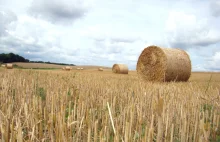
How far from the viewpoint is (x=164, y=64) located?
10789mm

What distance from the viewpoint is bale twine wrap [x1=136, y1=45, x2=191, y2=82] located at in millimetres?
10828

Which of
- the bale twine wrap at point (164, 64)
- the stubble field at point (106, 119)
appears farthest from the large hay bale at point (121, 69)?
the stubble field at point (106, 119)

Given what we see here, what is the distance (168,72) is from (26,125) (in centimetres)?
859

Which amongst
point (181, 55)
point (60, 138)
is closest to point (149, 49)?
point (181, 55)

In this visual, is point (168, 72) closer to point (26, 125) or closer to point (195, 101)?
point (195, 101)

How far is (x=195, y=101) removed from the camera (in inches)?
163

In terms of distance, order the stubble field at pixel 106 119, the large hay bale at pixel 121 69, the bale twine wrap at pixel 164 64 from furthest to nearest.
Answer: the large hay bale at pixel 121 69, the bale twine wrap at pixel 164 64, the stubble field at pixel 106 119

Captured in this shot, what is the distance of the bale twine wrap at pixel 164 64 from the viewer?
Answer: 426 inches

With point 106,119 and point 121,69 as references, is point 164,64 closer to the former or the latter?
point 121,69

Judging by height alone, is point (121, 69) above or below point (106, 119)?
above

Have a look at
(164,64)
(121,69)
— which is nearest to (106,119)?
(164,64)

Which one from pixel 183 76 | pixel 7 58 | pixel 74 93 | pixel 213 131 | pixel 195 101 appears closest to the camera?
pixel 213 131

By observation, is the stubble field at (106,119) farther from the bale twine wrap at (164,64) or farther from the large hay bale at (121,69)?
the large hay bale at (121,69)

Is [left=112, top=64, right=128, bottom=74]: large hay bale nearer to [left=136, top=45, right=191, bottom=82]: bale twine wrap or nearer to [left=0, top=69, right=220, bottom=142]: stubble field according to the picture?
[left=136, top=45, right=191, bottom=82]: bale twine wrap
